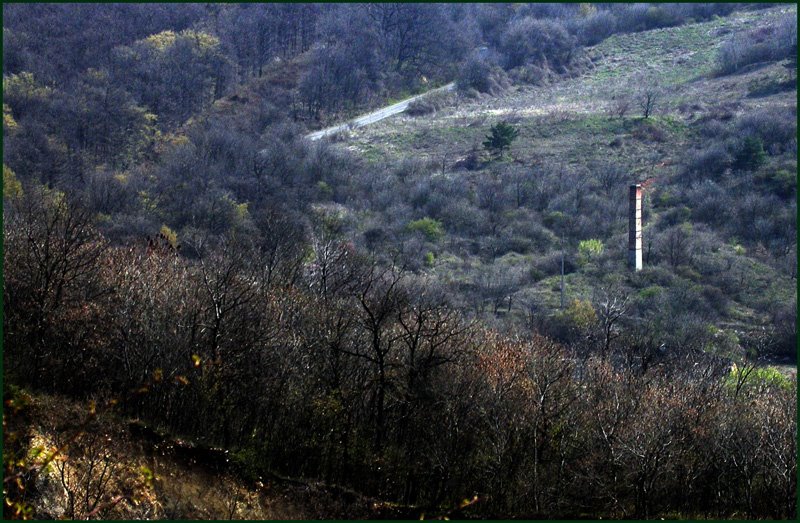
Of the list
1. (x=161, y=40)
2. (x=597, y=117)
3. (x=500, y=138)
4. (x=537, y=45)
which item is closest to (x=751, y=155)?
(x=597, y=117)

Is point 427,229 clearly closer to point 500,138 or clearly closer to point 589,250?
point 589,250

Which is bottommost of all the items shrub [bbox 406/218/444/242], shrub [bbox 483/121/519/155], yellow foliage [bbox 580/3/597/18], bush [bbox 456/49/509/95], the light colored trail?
shrub [bbox 406/218/444/242]

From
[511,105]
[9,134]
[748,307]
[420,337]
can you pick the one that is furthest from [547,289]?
[9,134]

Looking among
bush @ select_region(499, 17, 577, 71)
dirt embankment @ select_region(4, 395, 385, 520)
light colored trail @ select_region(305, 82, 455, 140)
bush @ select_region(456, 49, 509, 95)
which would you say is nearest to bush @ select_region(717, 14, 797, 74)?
bush @ select_region(499, 17, 577, 71)

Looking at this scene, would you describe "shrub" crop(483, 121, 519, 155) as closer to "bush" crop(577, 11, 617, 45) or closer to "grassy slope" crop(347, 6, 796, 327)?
"grassy slope" crop(347, 6, 796, 327)

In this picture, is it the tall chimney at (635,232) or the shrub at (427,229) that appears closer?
the tall chimney at (635,232)

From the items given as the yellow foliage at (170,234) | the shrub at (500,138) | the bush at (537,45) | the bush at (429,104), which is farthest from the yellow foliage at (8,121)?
the bush at (537,45)

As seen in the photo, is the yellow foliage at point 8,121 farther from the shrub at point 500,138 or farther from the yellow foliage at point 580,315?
the yellow foliage at point 580,315
